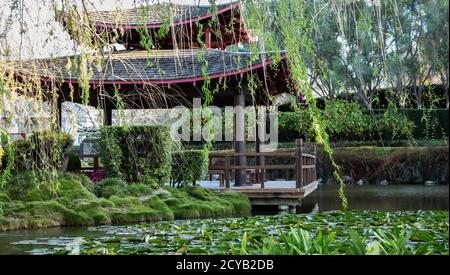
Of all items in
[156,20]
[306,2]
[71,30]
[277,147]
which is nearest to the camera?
[306,2]

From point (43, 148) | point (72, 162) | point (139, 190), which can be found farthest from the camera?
point (72, 162)

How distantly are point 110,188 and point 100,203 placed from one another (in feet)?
2.85

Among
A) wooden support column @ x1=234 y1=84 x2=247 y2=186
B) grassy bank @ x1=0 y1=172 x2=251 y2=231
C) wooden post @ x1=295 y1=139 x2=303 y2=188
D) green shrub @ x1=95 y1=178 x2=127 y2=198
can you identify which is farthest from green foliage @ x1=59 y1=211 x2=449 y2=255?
wooden support column @ x1=234 y1=84 x2=247 y2=186

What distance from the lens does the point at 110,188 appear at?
9945 millimetres

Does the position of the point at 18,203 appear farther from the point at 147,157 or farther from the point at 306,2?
the point at 306,2

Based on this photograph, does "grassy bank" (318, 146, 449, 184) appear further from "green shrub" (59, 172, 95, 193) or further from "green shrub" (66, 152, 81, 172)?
"green shrub" (59, 172, 95, 193)

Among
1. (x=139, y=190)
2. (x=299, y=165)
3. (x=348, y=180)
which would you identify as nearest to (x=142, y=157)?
(x=139, y=190)

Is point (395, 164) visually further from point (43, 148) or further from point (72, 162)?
point (43, 148)

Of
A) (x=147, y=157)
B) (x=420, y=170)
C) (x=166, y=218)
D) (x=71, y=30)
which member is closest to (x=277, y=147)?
(x=420, y=170)

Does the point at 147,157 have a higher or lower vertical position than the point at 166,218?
higher

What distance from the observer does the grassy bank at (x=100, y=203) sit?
8383mm

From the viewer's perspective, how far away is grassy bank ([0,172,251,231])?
838 centimetres
